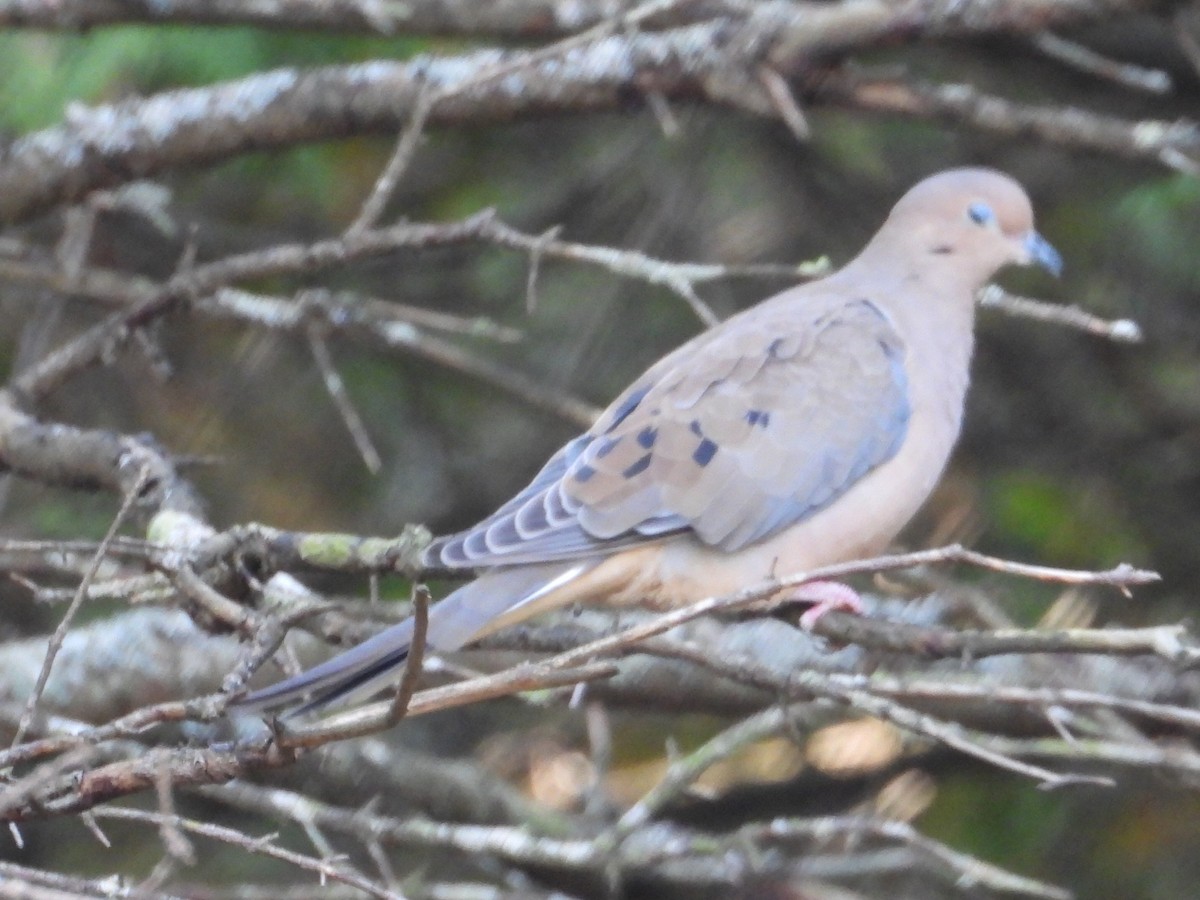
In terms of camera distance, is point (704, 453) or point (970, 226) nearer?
point (704, 453)

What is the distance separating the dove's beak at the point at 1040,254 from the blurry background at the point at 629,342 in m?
0.33

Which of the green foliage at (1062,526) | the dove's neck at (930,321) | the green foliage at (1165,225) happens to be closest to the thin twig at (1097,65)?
the green foliage at (1165,225)

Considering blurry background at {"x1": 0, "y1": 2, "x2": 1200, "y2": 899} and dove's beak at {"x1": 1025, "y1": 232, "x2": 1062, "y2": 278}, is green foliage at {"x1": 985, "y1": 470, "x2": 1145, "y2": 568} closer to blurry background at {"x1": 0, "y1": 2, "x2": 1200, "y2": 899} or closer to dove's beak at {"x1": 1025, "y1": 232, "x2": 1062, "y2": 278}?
blurry background at {"x1": 0, "y1": 2, "x2": 1200, "y2": 899}

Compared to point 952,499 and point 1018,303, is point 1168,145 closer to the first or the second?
point 1018,303

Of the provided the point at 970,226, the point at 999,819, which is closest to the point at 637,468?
the point at 970,226

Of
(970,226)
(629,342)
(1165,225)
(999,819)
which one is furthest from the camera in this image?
(629,342)

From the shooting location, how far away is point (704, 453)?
10.2 feet

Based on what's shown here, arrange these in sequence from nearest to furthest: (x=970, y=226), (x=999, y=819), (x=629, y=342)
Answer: (x=970, y=226), (x=999, y=819), (x=629, y=342)

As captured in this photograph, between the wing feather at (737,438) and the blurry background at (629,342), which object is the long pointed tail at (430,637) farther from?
the blurry background at (629,342)

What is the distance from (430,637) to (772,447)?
991 mm

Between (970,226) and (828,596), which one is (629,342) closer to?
(970,226)

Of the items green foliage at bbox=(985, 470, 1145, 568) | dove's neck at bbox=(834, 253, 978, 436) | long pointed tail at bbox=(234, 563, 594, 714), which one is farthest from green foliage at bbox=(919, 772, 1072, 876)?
long pointed tail at bbox=(234, 563, 594, 714)

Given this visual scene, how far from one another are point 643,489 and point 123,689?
1125mm

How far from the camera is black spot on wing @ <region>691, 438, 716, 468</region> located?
10.1 ft
